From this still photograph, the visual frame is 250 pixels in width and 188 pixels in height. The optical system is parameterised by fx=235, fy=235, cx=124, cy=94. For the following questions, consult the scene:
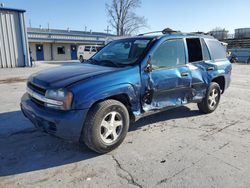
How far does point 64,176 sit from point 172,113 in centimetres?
345

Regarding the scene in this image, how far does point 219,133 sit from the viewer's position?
454cm

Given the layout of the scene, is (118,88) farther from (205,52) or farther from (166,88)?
(205,52)

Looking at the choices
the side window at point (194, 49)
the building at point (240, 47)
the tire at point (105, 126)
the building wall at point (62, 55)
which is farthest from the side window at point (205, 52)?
the building wall at point (62, 55)

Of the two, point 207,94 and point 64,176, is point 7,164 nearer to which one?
point 64,176

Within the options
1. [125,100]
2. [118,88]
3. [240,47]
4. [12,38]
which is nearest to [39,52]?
[12,38]

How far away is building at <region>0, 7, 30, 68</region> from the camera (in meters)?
16.9

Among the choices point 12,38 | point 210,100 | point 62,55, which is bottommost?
point 210,100

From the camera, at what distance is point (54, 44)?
38031mm

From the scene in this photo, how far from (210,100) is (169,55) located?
6.33 feet

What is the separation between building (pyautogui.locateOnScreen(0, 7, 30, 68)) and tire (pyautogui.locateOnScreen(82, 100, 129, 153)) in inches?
643

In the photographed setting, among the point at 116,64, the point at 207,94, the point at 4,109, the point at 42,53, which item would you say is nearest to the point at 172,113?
the point at 207,94

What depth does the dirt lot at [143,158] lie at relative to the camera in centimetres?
297

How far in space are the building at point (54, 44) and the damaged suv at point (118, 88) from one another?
99.5ft

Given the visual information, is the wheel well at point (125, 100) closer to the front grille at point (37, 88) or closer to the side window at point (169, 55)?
the side window at point (169, 55)
